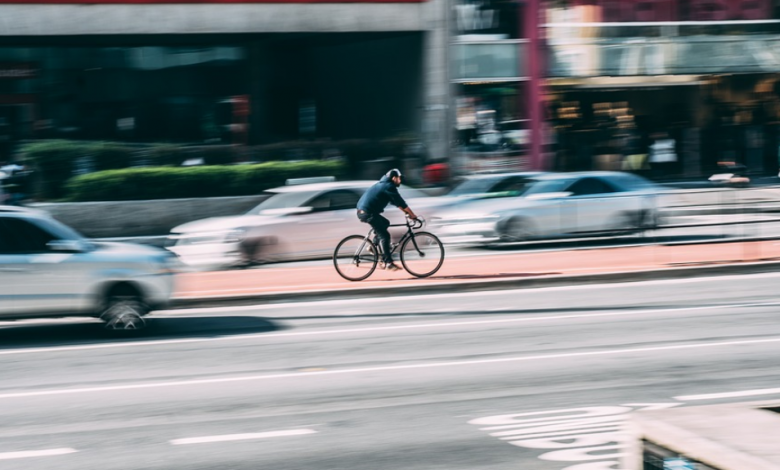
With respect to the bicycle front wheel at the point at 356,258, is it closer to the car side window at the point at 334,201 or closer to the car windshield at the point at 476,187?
the car side window at the point at 334,201

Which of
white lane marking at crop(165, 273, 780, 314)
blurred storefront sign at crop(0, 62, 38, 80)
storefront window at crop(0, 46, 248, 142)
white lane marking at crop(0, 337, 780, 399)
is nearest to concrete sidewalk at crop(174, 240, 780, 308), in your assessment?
white lane marking at crop(165, 273, 780, 314)

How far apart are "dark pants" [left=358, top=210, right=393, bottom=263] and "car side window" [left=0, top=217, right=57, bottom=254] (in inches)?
199

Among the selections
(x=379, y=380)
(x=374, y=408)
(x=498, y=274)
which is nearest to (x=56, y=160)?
(x=498, y=274)

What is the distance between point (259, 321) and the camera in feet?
43.2

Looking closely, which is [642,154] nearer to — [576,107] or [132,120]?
[576,107]

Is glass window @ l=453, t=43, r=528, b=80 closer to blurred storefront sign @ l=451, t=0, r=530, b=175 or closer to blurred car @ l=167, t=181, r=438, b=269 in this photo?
blurred storefront sign @ l=451, t=0, r=530, b=175

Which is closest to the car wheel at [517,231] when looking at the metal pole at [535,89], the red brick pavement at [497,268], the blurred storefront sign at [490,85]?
the red brick pavement at [497,268]

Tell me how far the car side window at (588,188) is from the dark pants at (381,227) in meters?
5.35

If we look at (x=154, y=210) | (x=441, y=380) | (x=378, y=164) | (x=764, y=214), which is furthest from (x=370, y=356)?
(x=378, y=164)

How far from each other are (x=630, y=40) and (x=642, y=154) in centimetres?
335

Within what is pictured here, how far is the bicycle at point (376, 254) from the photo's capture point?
16016 mm

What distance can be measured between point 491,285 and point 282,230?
4.54m

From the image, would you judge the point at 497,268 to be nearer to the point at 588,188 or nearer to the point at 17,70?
the point at 588,188

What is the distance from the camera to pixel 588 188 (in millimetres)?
20062
